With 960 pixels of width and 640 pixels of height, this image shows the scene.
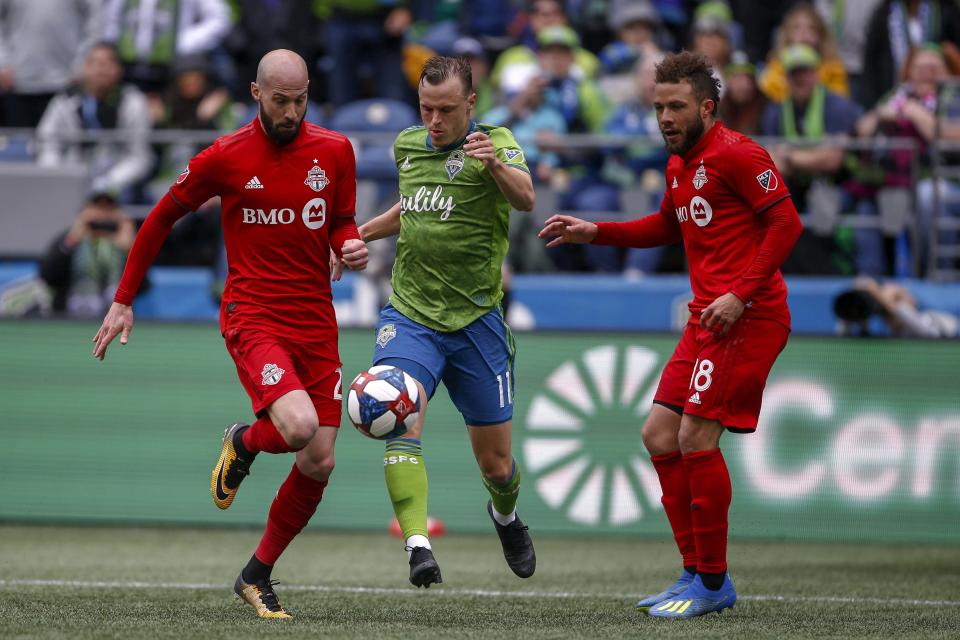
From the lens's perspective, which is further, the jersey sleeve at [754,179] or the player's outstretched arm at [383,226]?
the player's outstretched arm at [383,226]

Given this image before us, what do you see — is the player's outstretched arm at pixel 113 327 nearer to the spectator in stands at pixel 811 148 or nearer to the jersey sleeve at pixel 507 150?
the jersey sleeve at pixel 507 150

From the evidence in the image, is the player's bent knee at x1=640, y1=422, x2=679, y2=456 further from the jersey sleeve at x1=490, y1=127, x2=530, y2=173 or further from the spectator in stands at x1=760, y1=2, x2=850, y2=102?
the spectator in stands at x1=760, y1=2, x2=850, y2=102

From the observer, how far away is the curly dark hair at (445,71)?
648cm

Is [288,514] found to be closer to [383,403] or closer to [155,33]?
[383,403]

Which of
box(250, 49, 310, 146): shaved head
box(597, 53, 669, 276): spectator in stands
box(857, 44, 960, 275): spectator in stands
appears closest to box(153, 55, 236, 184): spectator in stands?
box(597, 53, 669, 276): spectator in stands

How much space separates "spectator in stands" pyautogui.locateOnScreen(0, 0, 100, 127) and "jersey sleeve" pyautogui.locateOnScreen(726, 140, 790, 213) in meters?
9.73

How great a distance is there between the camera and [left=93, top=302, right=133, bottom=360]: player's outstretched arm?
256 inches

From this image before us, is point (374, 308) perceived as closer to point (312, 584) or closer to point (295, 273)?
point (312, 584)

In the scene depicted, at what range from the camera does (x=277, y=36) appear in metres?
14.6

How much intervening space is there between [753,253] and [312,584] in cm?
318

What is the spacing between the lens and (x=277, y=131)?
652 centimetres

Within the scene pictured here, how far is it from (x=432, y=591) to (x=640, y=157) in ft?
20.4

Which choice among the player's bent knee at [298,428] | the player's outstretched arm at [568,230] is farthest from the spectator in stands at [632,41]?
the player's bent knee at [298,428]

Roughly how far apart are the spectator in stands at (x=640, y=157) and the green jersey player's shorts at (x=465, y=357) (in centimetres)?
572
